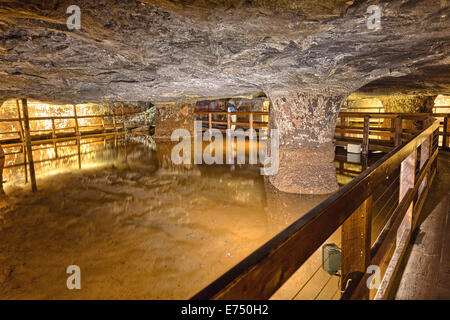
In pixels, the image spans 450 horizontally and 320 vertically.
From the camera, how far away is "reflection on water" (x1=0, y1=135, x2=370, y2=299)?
2346mm

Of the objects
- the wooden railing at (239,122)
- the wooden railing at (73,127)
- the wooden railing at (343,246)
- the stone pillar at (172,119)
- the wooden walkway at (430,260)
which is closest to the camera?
the wooden railing at (343,246)

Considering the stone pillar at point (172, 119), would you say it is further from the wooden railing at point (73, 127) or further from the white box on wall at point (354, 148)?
the white box on wall at point (354, 148)

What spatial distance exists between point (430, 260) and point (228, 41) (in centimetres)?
245

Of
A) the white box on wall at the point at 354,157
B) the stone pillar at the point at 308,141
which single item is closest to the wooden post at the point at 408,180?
the stone pillar at the point at 308,141

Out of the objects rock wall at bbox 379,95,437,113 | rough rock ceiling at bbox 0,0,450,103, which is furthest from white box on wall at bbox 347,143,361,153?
rock wall at bbox 379,95,437,113

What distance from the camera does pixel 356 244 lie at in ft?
4.17

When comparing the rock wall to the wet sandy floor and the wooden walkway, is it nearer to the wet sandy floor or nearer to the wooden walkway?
the wet sandy floor

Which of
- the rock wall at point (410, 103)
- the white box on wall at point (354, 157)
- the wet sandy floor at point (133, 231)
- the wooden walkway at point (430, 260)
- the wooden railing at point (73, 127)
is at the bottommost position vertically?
the wet sandy floor at point (133, 231)

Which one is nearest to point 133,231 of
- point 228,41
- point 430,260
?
point 228,41

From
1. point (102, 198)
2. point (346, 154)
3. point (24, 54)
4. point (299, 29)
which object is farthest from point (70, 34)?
point (346, 154)

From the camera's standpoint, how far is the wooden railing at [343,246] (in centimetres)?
66

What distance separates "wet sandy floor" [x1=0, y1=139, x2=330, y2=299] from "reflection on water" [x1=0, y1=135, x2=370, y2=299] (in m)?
0.01

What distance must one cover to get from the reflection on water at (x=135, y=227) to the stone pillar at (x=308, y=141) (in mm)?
284

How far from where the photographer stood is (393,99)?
10.1 meters
